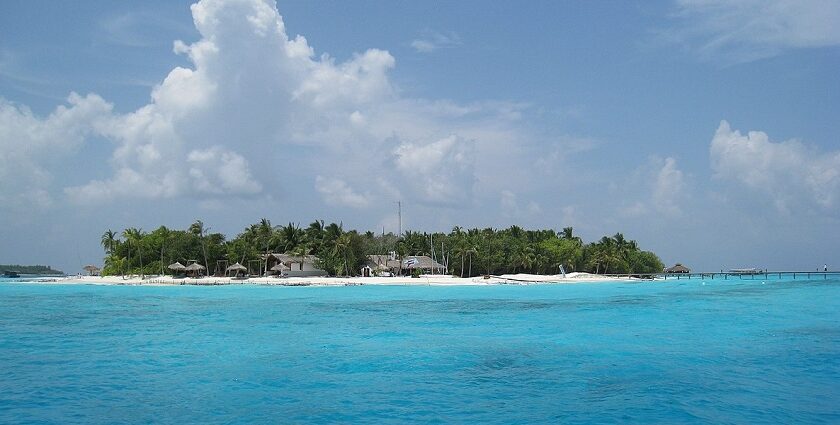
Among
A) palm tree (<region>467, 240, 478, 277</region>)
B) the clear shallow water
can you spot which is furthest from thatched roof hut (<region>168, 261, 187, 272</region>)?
the clear shallow water

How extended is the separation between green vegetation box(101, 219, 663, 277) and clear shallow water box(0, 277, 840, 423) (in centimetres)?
4631

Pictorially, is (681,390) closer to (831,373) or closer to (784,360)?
(831,373)

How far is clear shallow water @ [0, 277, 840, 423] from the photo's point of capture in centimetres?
1095

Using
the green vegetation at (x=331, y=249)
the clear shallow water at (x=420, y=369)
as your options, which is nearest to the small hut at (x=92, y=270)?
the green vegetation at (x=331, y=249)

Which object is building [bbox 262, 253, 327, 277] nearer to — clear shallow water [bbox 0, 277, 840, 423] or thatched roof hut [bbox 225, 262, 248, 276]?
thatched roof hut [bbox 225, 262, 248, 276]

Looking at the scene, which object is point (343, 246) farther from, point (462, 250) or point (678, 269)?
point (678, 269)

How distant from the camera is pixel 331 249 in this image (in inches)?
2859

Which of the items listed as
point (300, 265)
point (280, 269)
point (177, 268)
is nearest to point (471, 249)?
point (300, 265)

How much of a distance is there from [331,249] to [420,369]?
58.6 metres

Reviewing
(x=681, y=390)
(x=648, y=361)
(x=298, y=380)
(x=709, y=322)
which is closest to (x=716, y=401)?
(x=681, y=390)

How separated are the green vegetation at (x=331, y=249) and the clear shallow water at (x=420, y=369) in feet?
152

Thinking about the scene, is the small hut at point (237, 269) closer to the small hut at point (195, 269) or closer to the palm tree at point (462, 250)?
the small hut at point (195, 269)

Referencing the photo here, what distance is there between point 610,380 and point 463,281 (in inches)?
2062

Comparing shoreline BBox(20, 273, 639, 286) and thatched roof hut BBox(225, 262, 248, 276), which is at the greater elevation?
thatched roof hut BBox(225, 262, 248, 276)
